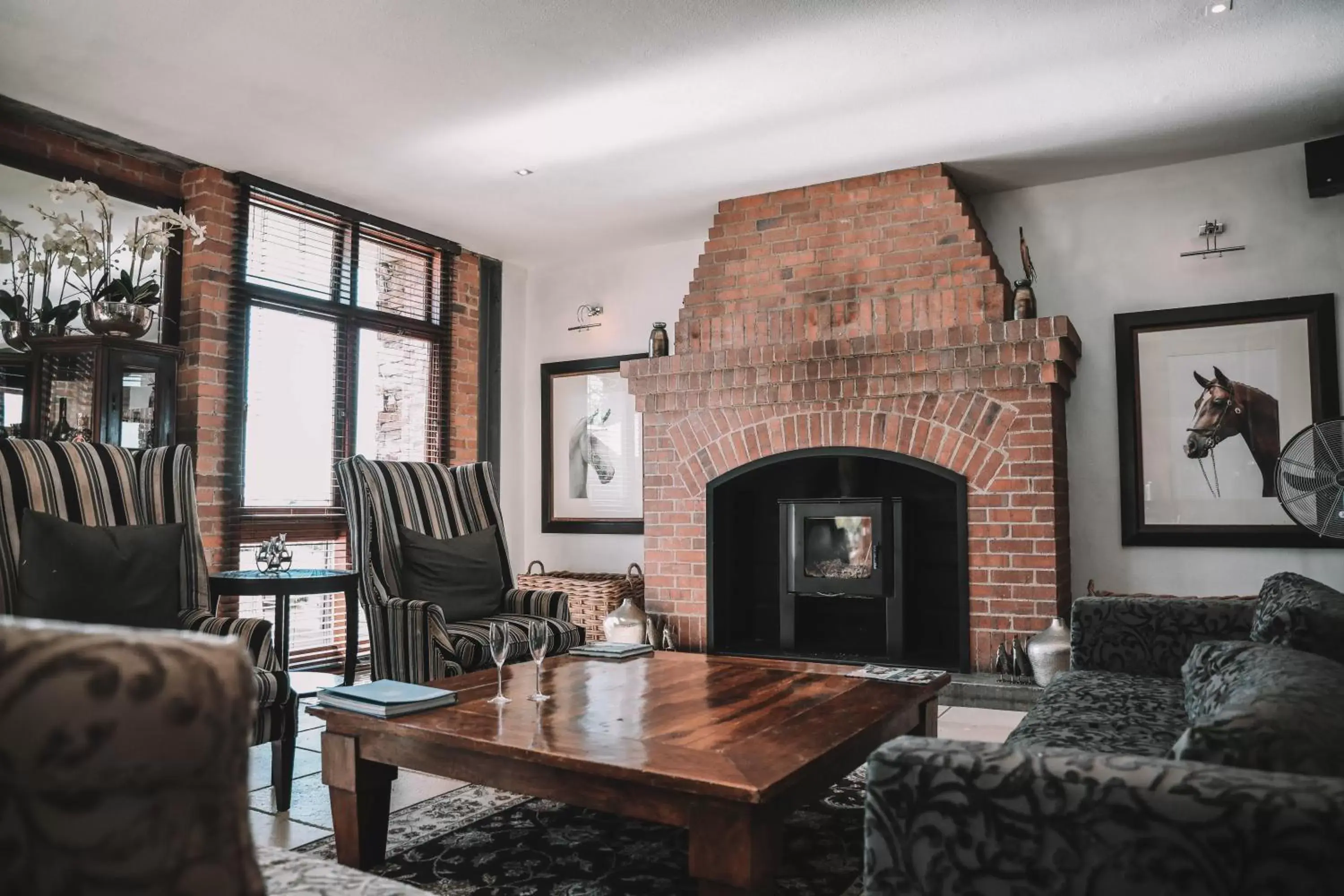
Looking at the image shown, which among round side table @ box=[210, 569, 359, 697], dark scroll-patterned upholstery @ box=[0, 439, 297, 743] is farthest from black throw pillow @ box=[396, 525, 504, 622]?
dark scroll-patterned upholstery @ box=[0, 439, 297, 743]

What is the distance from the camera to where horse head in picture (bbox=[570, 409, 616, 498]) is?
5.83 metres

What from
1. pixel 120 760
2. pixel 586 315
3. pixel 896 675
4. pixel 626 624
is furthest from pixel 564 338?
pixel 120 760

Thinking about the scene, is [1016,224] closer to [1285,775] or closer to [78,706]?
[1285,775]

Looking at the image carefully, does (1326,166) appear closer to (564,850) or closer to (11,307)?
(564,850)

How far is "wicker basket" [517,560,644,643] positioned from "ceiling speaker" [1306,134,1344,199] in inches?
146

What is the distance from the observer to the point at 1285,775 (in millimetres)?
1015

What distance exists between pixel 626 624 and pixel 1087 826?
3.82 meters

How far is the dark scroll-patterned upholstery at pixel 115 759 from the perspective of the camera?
57 centimetres

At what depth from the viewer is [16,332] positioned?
3.69m

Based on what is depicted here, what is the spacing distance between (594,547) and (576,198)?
215 centimetres

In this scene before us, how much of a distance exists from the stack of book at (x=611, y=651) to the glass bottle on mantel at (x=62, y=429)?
90.1 inches

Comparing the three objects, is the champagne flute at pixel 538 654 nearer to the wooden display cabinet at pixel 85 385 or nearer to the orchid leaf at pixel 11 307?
the wooden display cabinet at pixel 85 385

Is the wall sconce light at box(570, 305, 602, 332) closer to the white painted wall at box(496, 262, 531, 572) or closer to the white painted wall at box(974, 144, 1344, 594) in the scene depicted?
the white painted wall at box(496, 262, 531, 572)

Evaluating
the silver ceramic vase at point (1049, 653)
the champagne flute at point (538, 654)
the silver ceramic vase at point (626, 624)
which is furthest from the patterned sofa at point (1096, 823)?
the silver ceramic vase at point (626, 624)
